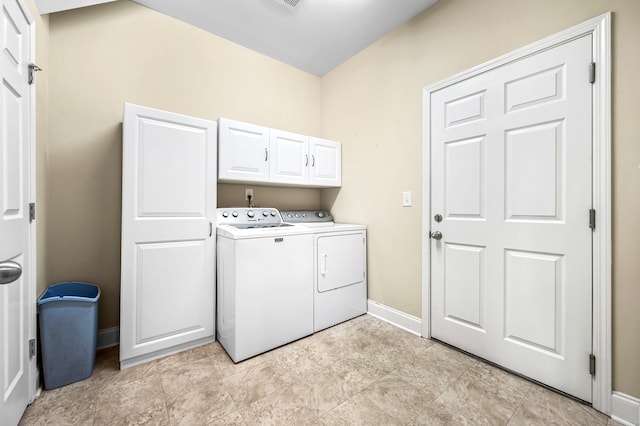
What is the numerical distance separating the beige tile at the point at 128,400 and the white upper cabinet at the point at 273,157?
5.11 feet

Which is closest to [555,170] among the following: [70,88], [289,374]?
[289,374]

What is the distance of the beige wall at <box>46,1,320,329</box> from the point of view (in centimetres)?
191

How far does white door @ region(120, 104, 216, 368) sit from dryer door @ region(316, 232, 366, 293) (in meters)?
0.92

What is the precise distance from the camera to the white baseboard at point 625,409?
1.29 m

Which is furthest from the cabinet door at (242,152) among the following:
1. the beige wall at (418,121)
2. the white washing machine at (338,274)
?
the beige wall at (418,121)

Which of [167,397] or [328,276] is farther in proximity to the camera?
[328,276]

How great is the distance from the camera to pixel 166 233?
189cm

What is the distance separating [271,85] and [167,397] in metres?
2.97

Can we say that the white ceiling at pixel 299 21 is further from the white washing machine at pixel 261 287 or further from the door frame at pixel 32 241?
the white washing machine at pixel 261 287

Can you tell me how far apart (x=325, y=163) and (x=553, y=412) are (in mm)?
2576

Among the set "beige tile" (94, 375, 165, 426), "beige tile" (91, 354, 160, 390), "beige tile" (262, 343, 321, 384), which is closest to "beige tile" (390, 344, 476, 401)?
"beige tile" (262, 343, 321, 384)

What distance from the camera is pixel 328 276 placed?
2359mm

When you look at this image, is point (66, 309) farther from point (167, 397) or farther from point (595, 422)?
point (595, 422)

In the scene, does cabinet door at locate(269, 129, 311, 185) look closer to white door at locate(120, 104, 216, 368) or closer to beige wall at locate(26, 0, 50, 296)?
white door at locate(120, 104, 216, 368)
